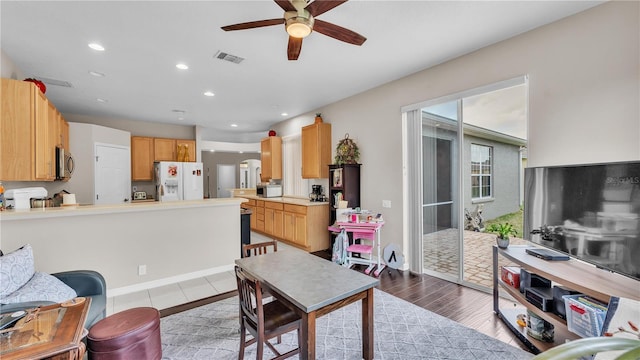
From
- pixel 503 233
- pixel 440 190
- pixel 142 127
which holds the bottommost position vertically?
pixel 503 233

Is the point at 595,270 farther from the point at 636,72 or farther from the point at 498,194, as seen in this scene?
the point at 498,194

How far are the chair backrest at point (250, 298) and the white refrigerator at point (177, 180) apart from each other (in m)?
5.02

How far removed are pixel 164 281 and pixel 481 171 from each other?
180 inches

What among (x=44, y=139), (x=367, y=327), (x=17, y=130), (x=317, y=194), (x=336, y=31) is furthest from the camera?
(x=317, y=194)

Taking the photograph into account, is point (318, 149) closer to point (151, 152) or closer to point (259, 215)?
point (259, 215)

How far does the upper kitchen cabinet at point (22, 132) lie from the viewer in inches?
105

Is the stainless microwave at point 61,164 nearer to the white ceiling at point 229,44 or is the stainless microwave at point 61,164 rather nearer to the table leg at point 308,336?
the white ceiling at point 229,44

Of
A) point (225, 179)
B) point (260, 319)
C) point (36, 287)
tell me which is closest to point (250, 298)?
point (260, 319)

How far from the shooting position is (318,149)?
5.18 metres

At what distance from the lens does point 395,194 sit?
4023mm

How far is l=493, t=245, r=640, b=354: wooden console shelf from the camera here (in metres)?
1.64

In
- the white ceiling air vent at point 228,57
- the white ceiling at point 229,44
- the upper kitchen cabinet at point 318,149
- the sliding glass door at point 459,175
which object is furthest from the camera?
the upper kitchen cabinet at point 318,149

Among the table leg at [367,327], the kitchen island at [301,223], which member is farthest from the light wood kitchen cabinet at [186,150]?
the table leg at [367,327]

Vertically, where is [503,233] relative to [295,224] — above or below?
above
